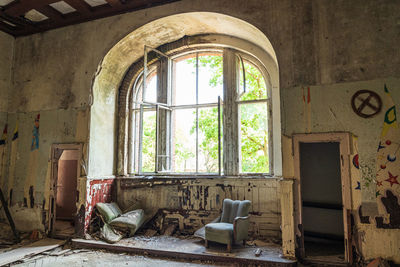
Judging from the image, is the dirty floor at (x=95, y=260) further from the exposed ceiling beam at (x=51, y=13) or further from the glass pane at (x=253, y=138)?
the exposed ceiling beam at (x=51, y=13)

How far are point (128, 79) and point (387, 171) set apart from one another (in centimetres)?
527

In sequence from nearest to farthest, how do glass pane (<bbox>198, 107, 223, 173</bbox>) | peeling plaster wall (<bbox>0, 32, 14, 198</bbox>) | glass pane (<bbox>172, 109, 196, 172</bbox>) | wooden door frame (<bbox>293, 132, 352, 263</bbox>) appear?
wooden door frame (<bbox>293, 132, 352, 263</bbox>) < glass pane (<bbox>198, 107, 223, 173</bbox>) < glass pane (<bbox>172, 109, 196, 172</bbox>) < peeling plaster wall (<bbox>0, 32, 14, 198</bbox>)

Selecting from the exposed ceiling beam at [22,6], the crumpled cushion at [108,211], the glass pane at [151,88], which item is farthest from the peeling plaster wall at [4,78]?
the glass pane at [151,88]

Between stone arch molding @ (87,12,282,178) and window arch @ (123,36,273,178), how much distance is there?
0.20 meters

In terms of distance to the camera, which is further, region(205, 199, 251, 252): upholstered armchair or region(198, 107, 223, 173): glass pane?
region(198, 107, 223, 173): glass pane

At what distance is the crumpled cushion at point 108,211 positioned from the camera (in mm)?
5431

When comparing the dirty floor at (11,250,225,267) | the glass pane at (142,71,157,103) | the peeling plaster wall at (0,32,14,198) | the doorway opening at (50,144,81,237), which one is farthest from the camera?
the doorway opening at (50,144,81,237)

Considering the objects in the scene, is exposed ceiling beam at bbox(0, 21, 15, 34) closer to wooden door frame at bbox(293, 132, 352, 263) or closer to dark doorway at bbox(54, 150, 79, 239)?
dark doorway at bbox(54, 150, 79, 239)

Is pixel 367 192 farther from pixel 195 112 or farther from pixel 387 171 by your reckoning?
pixel 195 112

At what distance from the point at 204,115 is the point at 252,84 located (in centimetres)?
120

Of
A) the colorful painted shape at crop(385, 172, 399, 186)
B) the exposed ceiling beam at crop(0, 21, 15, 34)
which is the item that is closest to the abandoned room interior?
the colorful painted shape at crop(385, 172, 399, 186)

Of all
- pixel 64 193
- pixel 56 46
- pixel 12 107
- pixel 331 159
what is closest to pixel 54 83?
pixel 56 46

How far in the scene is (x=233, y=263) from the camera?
13.6 feet

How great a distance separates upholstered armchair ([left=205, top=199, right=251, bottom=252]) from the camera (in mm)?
4355
